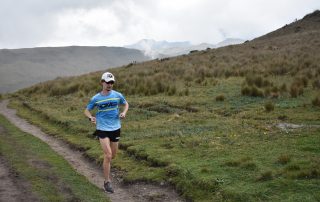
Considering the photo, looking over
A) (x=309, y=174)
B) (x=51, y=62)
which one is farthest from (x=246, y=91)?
(x=51, y=62)

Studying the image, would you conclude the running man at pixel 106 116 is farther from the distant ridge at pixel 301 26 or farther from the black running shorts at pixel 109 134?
the distant ridge at pixel 301 26

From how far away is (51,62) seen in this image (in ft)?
509

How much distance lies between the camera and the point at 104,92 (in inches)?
417

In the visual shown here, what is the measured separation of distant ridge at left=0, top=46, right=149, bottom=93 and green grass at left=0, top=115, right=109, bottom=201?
102 m

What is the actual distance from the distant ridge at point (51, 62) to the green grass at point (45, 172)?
102375 mm

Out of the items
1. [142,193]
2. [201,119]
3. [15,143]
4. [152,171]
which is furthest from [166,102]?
[142,193]

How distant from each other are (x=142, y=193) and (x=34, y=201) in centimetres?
259

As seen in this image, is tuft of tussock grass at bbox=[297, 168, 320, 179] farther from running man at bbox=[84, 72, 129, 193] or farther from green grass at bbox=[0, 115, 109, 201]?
green grass at bbox=[0, 115, 109, 201]

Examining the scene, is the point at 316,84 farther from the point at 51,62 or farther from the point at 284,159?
the point at 51,62

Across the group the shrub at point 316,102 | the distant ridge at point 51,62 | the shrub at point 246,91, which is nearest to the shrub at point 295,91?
the shrub at point 246,91

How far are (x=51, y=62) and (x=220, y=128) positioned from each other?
14449cm

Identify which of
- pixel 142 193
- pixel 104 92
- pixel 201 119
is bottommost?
pixel 142 193

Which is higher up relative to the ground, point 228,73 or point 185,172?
point 228,73

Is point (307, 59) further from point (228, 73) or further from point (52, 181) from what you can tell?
point (52, 181)
